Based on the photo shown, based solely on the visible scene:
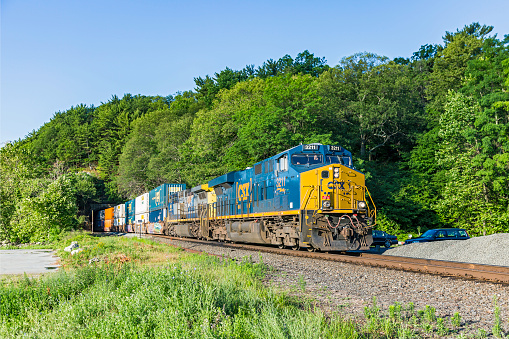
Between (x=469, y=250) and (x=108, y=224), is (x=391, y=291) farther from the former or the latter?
(x=108, y=224)

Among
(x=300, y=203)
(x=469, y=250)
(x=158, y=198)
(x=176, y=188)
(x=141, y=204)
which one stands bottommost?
(x=469, y=250)

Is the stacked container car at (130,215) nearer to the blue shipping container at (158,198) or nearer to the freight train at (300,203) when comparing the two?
the blue shipping container at (158,198)

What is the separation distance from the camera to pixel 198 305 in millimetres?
5289

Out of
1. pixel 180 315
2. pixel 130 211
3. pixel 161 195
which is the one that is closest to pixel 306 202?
pixel 180 315

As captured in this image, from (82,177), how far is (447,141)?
5985 centimetres

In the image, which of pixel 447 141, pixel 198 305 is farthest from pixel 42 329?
pixel 447 141

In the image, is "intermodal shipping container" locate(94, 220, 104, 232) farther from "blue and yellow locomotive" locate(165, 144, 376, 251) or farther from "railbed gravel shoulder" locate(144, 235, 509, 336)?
"railbed gravel shoulder" locate(144, 235, 509, 336)

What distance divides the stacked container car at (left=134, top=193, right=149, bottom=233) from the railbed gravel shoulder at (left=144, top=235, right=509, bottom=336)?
34.4m

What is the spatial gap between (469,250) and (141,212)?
36387mm

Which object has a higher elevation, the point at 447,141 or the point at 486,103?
the point at 486,103

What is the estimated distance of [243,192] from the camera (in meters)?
20.5

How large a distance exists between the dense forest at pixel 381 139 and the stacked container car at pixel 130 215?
5705mm

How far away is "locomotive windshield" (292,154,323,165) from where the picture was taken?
15.9 metres

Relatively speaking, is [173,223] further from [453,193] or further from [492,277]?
[492,277]
